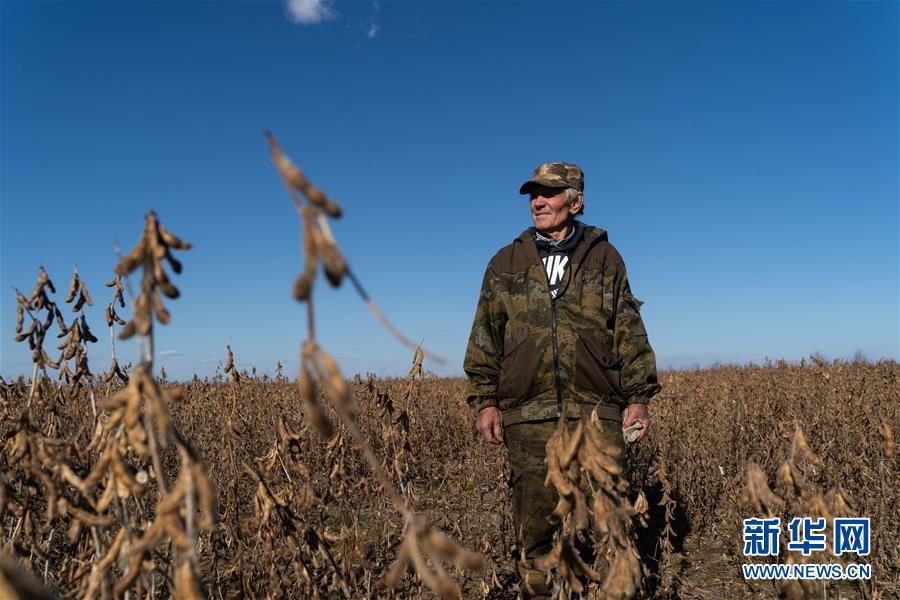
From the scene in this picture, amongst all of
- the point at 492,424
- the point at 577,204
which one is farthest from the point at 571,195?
the point at 492,424

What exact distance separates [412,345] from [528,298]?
9.14 feet

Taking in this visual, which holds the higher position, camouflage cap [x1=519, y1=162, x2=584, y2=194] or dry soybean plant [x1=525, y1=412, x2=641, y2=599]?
camouflage cap [x1=519, y1=162, x2=584, y2=194]

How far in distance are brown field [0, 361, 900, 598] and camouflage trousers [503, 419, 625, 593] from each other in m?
0.35

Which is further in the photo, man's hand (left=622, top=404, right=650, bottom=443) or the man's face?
the man's face

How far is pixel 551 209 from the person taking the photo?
136 inches

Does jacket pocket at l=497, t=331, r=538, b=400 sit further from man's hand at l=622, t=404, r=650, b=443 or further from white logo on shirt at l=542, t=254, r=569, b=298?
man's hand at l=622, t=404, r=650, b=443

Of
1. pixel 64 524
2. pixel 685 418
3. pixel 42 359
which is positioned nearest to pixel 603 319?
pixel 42 359

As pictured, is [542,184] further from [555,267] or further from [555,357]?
[555,357]

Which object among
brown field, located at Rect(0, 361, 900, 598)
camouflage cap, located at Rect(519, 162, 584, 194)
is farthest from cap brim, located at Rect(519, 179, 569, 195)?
brown field, located at Rect(0, 361, 900, 598)

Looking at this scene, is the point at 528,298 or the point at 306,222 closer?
the point at 306,222

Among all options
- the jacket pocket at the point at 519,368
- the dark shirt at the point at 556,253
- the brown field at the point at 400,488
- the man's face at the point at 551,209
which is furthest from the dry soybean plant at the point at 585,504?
the man's face at the point at 551,209

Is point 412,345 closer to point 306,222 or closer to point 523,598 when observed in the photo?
point 306,222

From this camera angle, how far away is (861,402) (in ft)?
19.8

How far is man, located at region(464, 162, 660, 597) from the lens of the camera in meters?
3.21
